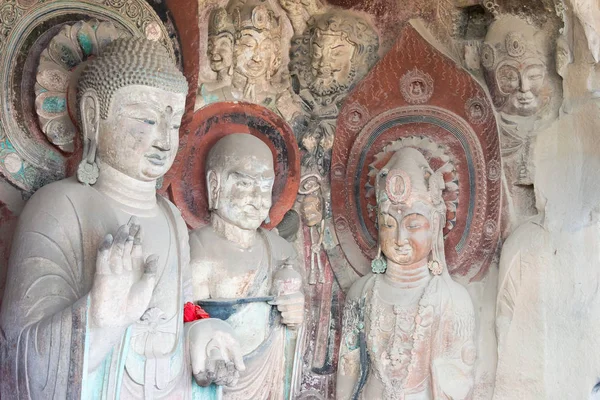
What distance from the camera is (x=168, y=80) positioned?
4750mm

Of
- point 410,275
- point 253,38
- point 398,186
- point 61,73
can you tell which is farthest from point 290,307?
point 61,73

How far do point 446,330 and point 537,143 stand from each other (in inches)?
41.4

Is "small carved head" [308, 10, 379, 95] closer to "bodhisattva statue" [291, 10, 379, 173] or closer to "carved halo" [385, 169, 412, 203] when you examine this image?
"bodhisattva statue" [291, 10, 379, 173]

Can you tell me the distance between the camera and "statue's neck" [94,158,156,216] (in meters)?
4.71

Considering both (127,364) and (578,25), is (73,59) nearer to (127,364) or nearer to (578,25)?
(127,364)

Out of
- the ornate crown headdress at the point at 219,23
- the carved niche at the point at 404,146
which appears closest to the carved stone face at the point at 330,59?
the carved niche at the point at 404,146

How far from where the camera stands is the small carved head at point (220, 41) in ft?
18.2

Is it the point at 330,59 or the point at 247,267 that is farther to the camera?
the point at 330,59

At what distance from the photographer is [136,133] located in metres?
4.67

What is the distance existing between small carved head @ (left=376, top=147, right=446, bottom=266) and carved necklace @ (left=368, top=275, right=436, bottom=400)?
0.69ft

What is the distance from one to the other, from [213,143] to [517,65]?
1.57m

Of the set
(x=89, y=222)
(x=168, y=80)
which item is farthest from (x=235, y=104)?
(x=89, y=222)

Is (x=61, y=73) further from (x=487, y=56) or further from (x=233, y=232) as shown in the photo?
(x=487, y=56)

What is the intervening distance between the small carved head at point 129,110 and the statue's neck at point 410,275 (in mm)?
1457
